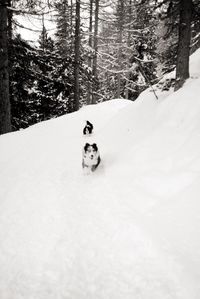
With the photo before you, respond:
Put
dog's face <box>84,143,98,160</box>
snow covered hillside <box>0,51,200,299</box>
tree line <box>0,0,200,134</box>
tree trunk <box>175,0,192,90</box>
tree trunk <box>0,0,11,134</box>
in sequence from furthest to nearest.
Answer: tree trunk <box>0,0,11,134</box> < tree line <box>0,0,200,134</box> < tree trunk <box>175,0,192,90</box> < dog's face <box>84,143,98,160</box> < snow covered hillside <box>0,51,200,299</box>

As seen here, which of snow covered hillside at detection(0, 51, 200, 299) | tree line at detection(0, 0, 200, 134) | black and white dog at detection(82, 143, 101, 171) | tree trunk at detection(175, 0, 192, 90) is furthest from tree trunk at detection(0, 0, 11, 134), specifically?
tree trunk at detection(175, 0, 192, 90)

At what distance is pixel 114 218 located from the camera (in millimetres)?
4879

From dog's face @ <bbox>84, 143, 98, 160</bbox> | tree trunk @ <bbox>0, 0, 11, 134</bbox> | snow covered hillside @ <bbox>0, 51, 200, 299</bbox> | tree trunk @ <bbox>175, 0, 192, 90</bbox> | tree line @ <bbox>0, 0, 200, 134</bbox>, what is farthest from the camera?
tree trunk @ <bbox>0, 0, 11, 134</bbox>

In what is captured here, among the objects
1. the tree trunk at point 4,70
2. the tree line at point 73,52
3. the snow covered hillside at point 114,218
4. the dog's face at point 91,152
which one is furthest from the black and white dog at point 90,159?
the tree trunk at point 4,70

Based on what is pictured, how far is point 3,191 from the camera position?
676 cm

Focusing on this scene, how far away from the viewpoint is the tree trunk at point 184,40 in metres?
9.11

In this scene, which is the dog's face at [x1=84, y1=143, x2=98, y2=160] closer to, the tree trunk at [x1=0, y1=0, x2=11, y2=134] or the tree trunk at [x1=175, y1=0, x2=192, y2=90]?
the tree trunk at [x1=175, y1=0, x2=192, y2=90]

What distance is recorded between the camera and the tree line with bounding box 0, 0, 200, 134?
998 cm

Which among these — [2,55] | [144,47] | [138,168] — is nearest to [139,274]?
[138,168]

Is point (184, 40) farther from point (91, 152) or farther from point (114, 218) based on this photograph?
point (114, 218)

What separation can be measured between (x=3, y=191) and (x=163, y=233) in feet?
15.0

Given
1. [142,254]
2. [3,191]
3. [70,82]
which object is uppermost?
[70,82]

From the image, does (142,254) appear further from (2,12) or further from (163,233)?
(2,12)

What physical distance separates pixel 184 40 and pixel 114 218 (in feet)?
24.8
